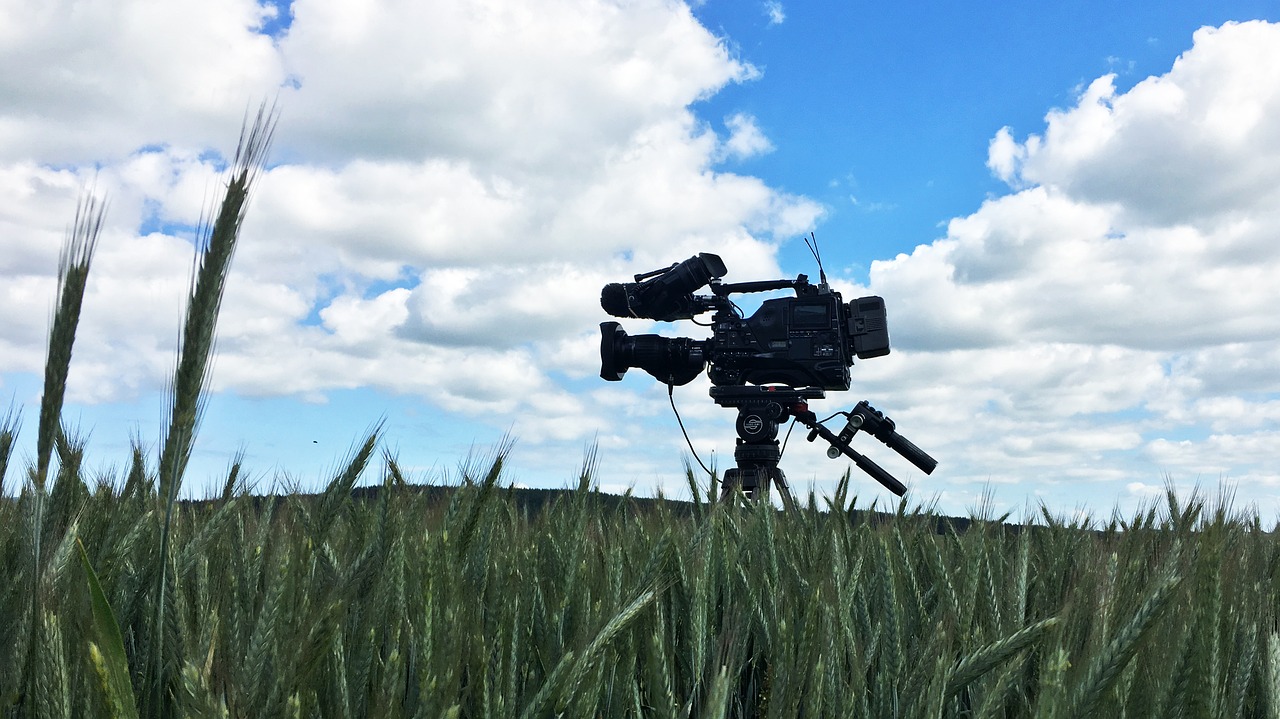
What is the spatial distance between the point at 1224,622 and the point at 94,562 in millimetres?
1547

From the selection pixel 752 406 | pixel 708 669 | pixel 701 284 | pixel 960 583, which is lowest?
pixel 708 669

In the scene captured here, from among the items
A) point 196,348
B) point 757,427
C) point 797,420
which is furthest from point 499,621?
point 797,420

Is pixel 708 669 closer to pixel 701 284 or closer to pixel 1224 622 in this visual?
pixel 1224 622

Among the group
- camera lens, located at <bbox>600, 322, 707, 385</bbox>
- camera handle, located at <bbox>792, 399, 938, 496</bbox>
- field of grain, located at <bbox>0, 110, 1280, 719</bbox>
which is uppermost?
camera lens, located at <bbox>600, 322, 707, 385</bbox>

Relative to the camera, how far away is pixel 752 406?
509 centimetres

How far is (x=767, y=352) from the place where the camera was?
5.18 meters

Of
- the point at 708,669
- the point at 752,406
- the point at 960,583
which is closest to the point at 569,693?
the point at 708,669

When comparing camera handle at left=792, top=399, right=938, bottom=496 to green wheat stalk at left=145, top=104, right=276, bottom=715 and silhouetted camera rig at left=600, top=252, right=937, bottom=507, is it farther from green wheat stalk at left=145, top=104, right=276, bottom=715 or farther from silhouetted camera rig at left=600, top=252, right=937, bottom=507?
green wheat stalk at left=145, top=104, right=276, bottom=715

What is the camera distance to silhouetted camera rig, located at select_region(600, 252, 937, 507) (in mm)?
5098

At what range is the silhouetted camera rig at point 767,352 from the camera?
16.7 ft

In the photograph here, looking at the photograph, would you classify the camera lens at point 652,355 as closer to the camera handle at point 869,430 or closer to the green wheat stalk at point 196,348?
the camera handle at point 869,430

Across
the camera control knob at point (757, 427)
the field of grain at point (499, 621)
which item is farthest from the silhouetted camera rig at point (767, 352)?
the field of grain at point (499, 621)

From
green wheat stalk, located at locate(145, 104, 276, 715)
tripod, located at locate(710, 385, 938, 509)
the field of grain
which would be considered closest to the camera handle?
tripod, located at locate(710, 385, 938, 509)

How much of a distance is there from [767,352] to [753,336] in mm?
126
